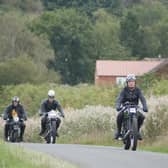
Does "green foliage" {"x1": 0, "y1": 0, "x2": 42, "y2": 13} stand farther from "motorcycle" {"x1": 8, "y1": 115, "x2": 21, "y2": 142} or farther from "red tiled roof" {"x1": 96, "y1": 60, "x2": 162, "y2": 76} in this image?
"motorcycle" {"x1": 8, "y1": 115, "x2": 21, "y2": 142}

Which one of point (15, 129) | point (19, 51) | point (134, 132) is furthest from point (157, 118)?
point (19, 51)

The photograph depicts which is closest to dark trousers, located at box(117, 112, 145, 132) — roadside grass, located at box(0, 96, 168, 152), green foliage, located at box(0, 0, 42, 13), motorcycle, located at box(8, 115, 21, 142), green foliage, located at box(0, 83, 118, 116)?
roadside grass, located at box(0, 96, 168, 152)

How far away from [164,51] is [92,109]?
9471 cm

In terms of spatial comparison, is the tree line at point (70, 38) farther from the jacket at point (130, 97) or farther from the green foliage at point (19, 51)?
the jacket at point (130, 97)

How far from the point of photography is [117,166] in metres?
17.2

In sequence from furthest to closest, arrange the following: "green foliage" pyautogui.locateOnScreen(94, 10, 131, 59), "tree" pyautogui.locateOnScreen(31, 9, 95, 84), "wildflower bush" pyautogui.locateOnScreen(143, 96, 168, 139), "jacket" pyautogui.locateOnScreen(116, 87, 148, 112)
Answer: "green foliage" pyautogui.locateOnScreen(94, 10, 131, 59) → "tree" pyautogui.locateOnScreen(31, 9, 95, 84) → "wildflower bush" pyautogui.locateOnScreen(143, 96, 168, 139) → "jacket" pyautogui.locateOnScreen(116, 87, 148, 112)

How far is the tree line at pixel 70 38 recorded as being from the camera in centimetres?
9750

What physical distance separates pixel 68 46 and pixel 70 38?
1.44 meters

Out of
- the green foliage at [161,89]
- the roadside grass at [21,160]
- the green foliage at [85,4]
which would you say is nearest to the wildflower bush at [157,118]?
the roadside grass at [21,160]

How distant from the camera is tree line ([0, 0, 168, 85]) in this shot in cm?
9750

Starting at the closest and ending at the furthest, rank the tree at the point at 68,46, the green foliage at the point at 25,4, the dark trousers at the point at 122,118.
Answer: the dark trousers at the point at 122,118, the tree at the point at 68,46, the green foliage at the point at 25,4

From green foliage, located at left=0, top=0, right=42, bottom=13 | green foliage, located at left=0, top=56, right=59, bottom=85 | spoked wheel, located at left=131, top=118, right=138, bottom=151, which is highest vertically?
green foliage, located at left=0, top=0, right=42, bottom=13

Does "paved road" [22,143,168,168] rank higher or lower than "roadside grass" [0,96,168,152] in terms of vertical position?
lower

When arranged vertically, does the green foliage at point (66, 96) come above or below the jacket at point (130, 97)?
above
